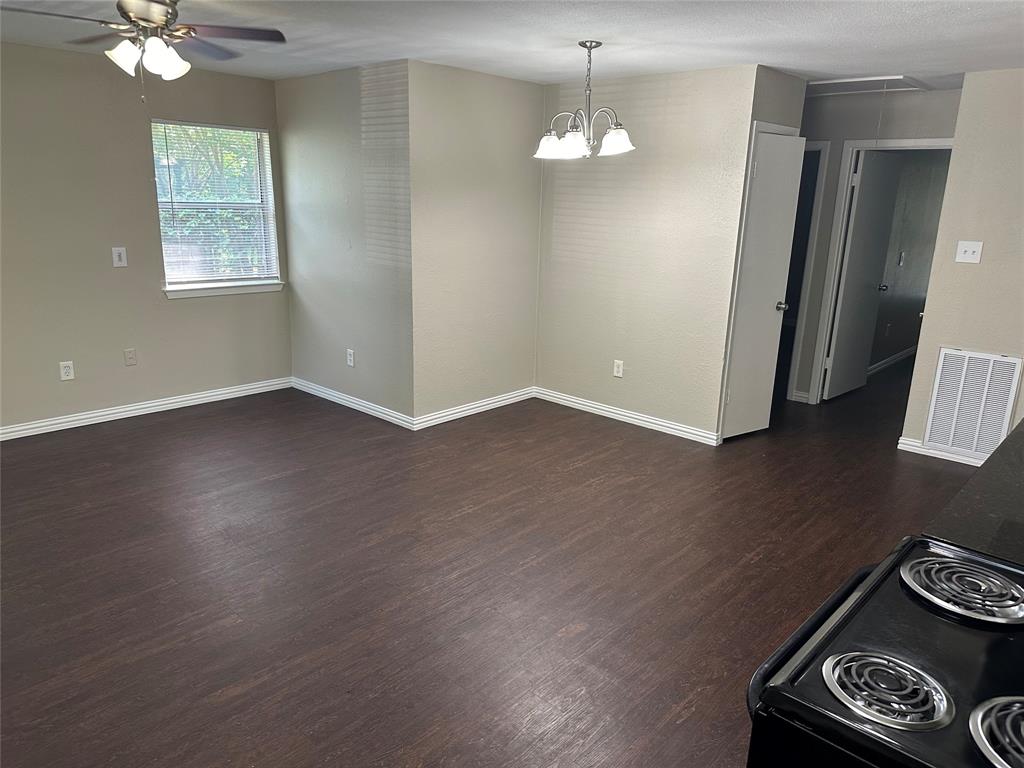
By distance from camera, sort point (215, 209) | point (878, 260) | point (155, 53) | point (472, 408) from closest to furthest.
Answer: point (155, 53)
point (215, 209)
point (472, 408)
point (878, 260)

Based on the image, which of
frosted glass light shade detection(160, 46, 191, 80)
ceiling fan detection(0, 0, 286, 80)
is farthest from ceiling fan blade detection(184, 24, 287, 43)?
frosted glass light shade detection(160, 46, 191, 80)

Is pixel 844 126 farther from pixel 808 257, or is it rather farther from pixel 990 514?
pixel 990 514

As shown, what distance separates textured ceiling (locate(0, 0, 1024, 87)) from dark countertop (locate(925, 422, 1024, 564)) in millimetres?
1815

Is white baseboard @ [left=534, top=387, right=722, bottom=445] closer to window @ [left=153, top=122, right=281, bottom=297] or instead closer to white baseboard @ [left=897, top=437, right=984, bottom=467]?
white baseboard @ [left=897, top=437, right=984, bottom=467]

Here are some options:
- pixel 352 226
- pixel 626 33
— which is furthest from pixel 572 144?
pixel 352 226

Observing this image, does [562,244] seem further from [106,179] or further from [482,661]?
[482,661]

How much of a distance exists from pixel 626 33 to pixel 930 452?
327 centimetres


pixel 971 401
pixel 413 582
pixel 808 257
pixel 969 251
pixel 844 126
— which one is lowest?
pixel 413 582

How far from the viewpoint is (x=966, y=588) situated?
4.20 feet

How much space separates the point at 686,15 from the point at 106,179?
371 cm

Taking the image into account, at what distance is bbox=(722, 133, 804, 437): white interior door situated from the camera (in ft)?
14.2

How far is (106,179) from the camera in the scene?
450 cm

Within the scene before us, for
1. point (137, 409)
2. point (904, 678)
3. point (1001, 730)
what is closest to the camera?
point (1001, 730)

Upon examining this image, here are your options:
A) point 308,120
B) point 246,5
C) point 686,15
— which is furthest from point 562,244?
point 246,5
